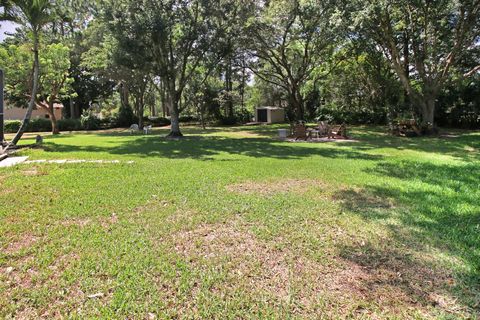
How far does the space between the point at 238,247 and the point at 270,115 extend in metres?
31.1

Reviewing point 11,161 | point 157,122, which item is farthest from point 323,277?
point 157,122

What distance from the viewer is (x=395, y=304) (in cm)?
250

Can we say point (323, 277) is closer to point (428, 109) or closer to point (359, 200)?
point (359, 200)

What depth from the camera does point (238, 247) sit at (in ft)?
11.3

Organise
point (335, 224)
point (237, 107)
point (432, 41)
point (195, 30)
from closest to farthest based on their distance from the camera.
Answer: point (335, 224)
point (195, 30)
point (432, 41)
point (237, 107)

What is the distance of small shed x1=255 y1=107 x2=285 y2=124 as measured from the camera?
111 feet

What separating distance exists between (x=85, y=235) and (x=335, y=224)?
2.99 meters

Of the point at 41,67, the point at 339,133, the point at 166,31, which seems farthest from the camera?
the point at 41,67

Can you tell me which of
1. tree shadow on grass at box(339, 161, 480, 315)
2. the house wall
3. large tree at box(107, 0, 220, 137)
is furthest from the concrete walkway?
the house wall

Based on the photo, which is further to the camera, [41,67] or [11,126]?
[11,126]

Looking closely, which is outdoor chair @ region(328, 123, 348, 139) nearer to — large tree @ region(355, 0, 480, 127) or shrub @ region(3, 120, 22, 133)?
large tree @ region(355, 0, 480, 127)

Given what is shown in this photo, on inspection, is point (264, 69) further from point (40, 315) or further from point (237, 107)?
point (40, 315)

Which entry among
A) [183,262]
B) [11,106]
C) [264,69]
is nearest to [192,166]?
[183,262]

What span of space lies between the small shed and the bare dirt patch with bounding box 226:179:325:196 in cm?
2741
